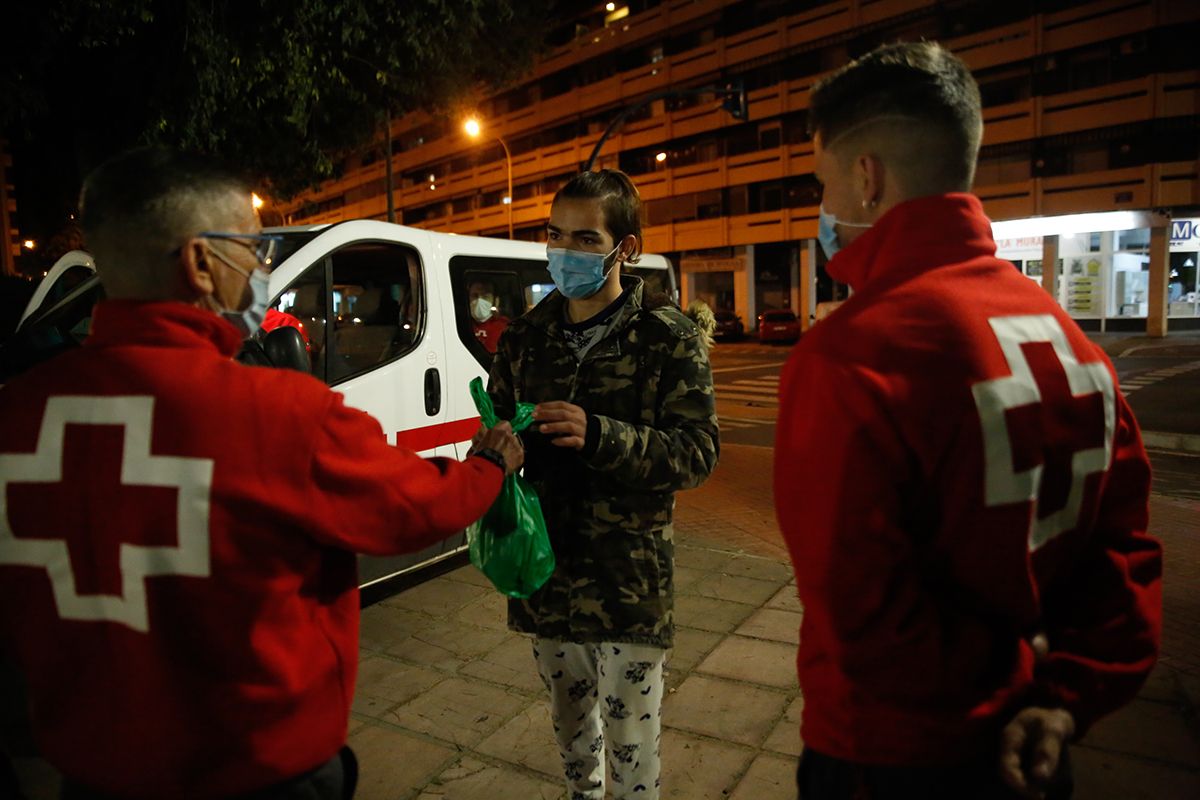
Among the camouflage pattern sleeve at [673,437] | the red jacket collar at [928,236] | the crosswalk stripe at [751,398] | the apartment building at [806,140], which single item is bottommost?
the crosswalk stripe at [751,398]

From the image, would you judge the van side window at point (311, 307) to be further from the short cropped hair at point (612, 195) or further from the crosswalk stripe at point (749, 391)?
the crosswalk stripe at point (749, 391)

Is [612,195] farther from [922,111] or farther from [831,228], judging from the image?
[922,111]

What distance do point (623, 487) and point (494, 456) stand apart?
545 mm

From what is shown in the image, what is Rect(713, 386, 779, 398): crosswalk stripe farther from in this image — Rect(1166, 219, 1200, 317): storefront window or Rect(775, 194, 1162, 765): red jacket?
Rect(1166, 219, 1200, 317): storefront window

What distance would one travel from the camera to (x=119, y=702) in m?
1.21

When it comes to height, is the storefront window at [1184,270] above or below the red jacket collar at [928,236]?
above

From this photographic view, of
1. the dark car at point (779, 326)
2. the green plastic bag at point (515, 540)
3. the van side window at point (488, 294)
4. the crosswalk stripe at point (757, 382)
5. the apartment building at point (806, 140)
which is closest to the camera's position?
the green plastic bag at point (515, 540)

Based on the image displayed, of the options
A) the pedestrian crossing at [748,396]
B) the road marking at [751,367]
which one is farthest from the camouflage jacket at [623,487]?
the road marking at [751,367]

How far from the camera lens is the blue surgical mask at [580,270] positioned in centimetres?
234

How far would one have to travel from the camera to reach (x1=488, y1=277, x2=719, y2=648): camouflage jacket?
2166 millimetres

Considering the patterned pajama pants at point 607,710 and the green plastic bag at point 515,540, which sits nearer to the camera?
the green plastic bag at point 515,540

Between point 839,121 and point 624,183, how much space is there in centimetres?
116

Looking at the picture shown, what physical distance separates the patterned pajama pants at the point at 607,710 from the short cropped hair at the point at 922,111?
147 centimetres

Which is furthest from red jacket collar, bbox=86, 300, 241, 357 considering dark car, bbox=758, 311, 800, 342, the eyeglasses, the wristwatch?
dark car, bbox=758, 311, 800, 342
